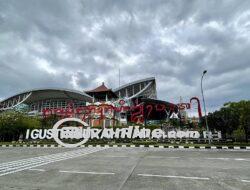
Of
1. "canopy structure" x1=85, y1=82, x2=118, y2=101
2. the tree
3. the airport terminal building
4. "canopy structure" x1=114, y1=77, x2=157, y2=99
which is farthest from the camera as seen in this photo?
"canopy structure" x1=114, y1=77, x2=157, y2=99

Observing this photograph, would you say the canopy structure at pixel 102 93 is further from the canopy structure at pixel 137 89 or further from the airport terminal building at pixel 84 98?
the canopy structure at pixel 137 89

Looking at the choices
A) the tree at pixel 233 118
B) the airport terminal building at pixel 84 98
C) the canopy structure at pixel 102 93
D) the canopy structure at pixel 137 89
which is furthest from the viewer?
the canopy structure at pixel 137 89

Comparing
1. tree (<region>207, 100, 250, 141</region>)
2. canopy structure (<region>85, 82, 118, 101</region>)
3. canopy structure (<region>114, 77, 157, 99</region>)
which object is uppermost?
canopy structure (<region>114, 77, 157, 99</region>)

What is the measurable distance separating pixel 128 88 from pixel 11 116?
5843cm

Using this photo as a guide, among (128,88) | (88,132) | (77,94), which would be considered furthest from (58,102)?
(88,132)

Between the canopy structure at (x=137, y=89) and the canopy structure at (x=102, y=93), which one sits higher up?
the canopy structure at (x=137, y=89)

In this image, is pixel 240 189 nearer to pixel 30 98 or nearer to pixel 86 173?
pixel 86 173

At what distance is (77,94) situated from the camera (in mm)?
80750

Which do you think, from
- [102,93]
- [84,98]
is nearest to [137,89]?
[84,98]

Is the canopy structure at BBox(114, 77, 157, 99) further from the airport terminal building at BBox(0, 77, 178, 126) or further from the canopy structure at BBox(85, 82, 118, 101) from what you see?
the canopy structure at BBox(85, 82, 118, 101)

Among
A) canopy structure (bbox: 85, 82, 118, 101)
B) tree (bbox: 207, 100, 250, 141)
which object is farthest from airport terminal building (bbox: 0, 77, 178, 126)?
tree (bbox: 207, 100, 250, 141)

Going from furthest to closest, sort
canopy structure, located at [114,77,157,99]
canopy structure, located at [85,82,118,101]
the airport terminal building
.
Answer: canopy structure, located at [114,77,157,99] → the airport terminal building → canopy structure, located at [85,82,118,101]

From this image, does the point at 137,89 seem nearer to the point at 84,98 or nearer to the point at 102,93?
the point at 84,98

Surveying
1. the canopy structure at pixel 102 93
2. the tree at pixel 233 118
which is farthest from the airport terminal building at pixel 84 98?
the tree at pixel 233 118
